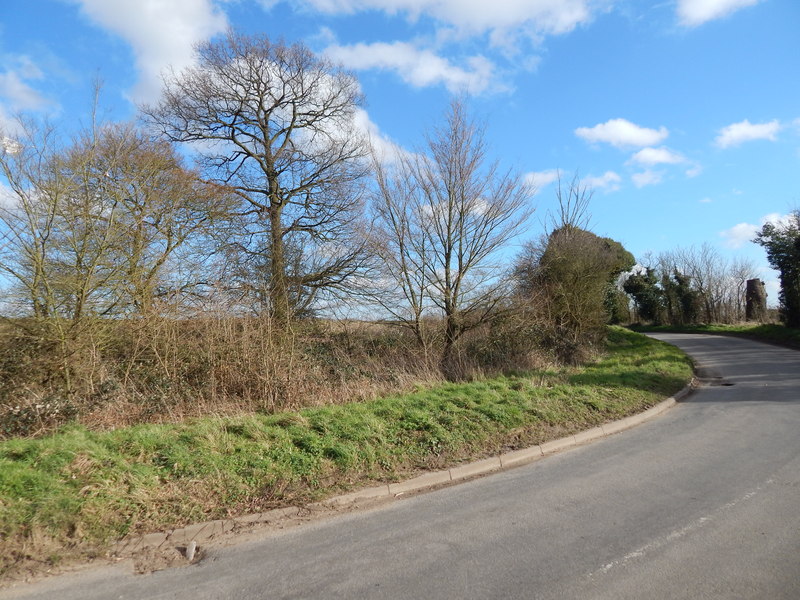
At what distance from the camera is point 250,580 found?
13.5 ft

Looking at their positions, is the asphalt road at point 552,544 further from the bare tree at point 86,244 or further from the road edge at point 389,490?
the bare tree at point 86,244

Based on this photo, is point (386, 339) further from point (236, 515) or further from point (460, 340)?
point (236, 515)

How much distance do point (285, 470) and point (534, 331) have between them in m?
12.9

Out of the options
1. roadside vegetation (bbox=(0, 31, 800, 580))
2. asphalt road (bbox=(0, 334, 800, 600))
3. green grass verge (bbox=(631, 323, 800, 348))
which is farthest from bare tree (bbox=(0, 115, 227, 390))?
green grass verge (bbox=(631, 323, 800, 348))

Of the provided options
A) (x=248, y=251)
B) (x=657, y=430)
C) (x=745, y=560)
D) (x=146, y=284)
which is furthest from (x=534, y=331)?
(x=745, y=560)

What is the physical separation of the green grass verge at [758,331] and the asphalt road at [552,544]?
2330 cm

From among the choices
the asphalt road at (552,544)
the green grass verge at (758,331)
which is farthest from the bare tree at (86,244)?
the green grass verge at (758,331)

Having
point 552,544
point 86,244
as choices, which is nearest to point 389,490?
point 552,544

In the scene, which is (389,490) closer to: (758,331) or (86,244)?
(86,244)

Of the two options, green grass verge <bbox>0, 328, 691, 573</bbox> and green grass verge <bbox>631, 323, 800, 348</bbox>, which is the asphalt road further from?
green grass verge <bbox>631, 323, 800, 348</bbox>

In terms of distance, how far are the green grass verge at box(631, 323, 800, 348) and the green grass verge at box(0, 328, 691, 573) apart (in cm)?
2199

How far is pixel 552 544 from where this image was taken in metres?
4.53

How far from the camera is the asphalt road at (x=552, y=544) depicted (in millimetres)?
3849

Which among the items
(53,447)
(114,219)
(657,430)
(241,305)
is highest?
(114,219)
